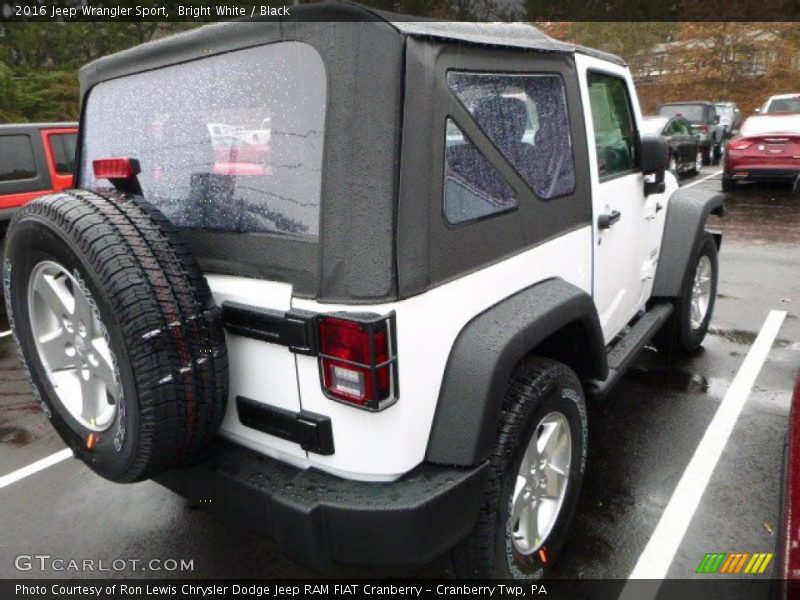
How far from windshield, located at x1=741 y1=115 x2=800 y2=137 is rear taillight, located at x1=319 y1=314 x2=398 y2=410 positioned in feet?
40.9

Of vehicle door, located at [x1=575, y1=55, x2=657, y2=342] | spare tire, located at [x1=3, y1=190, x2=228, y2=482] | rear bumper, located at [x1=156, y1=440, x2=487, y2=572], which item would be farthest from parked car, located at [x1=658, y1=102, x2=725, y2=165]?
spare tire, located at [x1=3, y1=190, x2=228, y2=482]

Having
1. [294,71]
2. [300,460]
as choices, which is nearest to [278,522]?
[300,460]

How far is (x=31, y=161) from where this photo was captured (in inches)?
291

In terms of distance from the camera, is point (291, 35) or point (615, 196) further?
point (615, 196)

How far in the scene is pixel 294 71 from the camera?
1855 mm

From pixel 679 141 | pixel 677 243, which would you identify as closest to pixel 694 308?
pixel 677 243

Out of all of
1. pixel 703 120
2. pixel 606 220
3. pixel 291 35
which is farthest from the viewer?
pixel 703 120

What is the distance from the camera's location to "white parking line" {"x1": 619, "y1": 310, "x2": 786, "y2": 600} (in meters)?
2.52

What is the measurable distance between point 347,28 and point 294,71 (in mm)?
227

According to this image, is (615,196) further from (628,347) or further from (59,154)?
(59,154)

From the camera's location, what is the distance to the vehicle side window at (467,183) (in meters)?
1.92

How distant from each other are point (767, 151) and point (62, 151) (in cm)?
1160

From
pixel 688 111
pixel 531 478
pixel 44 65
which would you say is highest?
pixel 44 65

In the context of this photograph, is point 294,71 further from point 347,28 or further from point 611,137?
point 611,137
